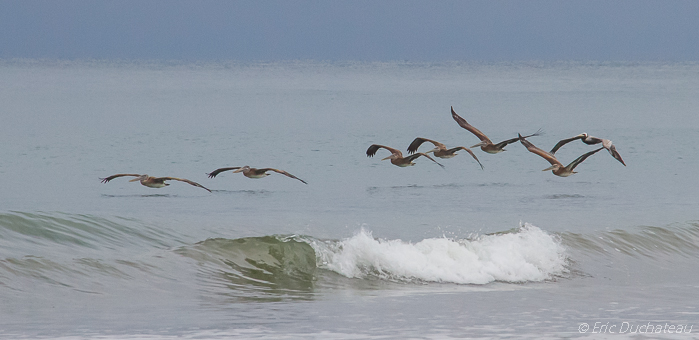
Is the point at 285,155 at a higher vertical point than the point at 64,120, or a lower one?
lower

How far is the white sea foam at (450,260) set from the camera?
1650 centimetres

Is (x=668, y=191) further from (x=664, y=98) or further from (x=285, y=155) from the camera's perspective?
(x=664, y=98)

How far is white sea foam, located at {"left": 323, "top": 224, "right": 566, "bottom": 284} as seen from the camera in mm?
16500

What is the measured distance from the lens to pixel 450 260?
17094 millimetres

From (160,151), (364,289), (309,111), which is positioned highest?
(309,111)

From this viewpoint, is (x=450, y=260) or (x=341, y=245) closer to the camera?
(x=450, y=260)

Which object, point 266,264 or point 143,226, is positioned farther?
point 143,226

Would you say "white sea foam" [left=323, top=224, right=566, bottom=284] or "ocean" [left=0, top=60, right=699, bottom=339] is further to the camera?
"white sea foam" [left=323, top=224, right=566, bottom=284]

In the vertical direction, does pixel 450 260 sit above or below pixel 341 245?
below

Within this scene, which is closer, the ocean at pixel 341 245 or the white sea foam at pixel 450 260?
the ocean at pixel 341 245

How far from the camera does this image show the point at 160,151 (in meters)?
40.8

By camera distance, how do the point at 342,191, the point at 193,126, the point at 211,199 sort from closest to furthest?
the point at 211,199 < the point at 342,191 < the point at 193,126

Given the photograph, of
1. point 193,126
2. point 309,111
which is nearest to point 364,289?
point 193,126

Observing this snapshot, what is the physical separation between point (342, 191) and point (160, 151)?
14.8 m
